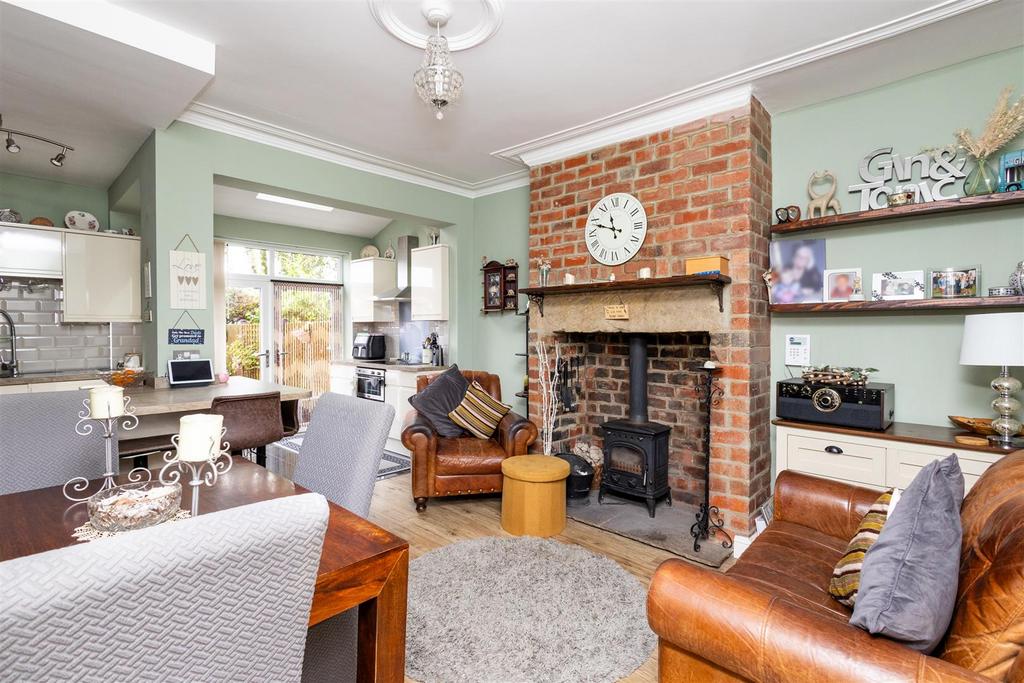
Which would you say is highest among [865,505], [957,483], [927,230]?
[927,230]

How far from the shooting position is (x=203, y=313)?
10.4 ft

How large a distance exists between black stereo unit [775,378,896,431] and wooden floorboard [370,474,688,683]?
107cm

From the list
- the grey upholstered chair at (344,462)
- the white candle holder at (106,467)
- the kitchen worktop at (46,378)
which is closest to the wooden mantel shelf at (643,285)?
the grey upholstered chair at (344,462)

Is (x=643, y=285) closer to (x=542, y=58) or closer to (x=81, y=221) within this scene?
(x=542, y=58)

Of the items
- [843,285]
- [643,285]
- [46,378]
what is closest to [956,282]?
[843,285]

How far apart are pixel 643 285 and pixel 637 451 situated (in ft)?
3.53

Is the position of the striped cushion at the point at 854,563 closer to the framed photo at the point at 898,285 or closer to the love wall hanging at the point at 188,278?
the framed photo at the point at 898,285

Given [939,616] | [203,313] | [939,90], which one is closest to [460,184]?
[203,313]

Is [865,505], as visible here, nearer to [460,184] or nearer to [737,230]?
[737,230]

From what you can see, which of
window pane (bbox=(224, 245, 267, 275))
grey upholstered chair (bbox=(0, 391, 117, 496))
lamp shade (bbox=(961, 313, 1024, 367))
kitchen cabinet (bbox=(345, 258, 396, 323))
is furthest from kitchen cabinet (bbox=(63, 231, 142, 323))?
lamp shade (bbox=(961, 313, 1024, 367))

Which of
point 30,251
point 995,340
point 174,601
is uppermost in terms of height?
point 30,251

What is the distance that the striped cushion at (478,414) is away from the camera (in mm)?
3605

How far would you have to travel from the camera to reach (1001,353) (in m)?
2.08

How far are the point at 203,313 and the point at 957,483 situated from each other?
3.75m
